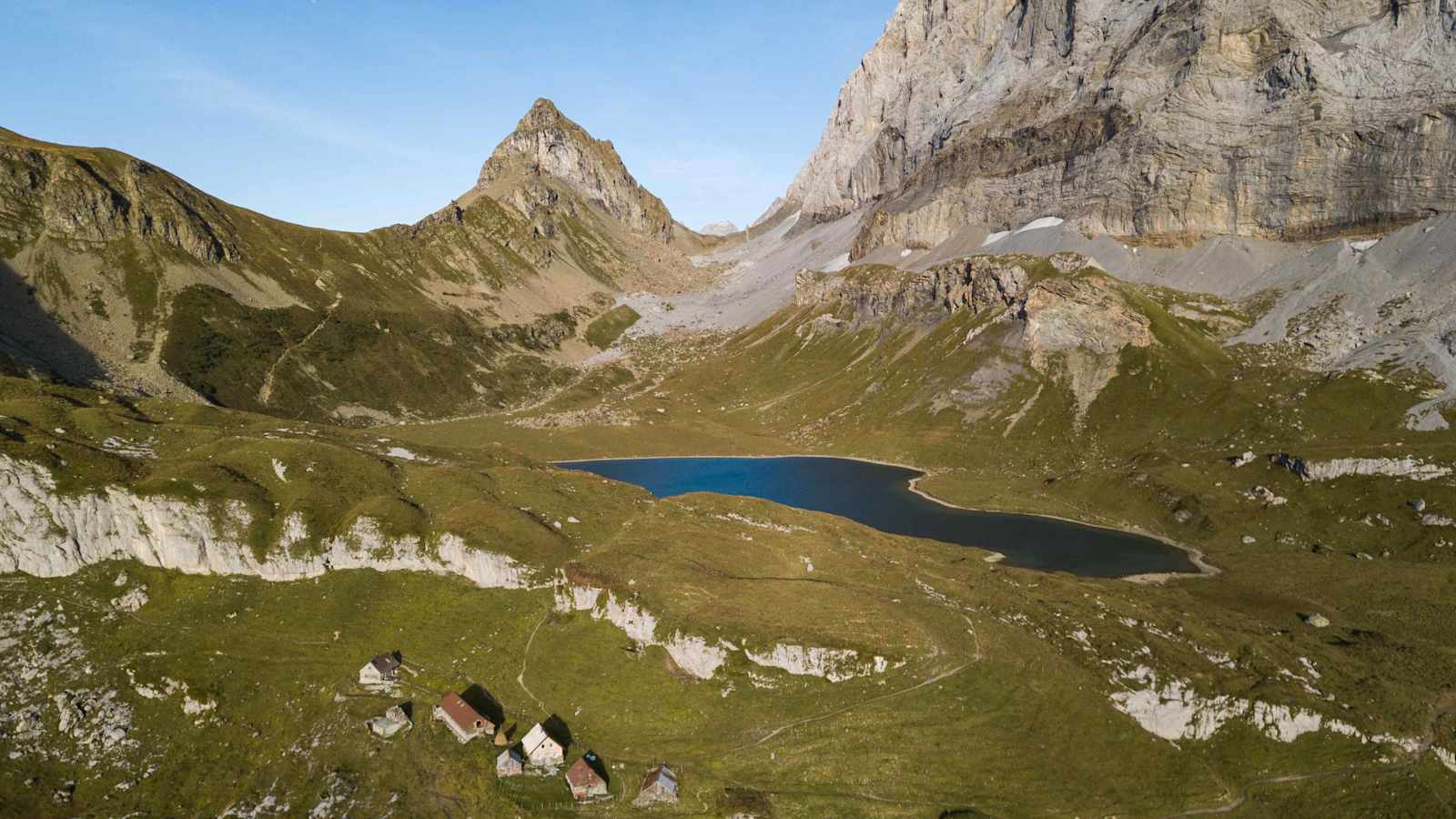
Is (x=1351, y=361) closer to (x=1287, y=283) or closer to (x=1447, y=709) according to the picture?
(x=1287, y=283)

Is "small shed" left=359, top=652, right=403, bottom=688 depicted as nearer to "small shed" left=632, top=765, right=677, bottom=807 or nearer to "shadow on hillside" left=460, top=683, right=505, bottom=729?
"shadow on hillside" left=460, top=683, right=505, bottom=729

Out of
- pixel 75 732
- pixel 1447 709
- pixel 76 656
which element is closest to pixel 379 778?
pixel 75 732

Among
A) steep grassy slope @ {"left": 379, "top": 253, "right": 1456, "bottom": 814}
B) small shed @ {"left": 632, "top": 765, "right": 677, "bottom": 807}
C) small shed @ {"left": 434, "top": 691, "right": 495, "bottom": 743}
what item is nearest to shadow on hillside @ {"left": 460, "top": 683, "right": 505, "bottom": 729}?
small shed @ {"left": 434, "top": 691, "right": 495, "bottom": 743}

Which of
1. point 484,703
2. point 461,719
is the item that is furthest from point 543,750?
point 484,703

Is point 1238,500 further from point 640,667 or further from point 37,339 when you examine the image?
point 37,339

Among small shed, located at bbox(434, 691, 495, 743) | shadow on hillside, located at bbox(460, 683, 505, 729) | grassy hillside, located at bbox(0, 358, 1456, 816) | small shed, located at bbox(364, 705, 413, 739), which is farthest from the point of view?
shadow on hillside, located at bbox(460, 683, 505, 729)
